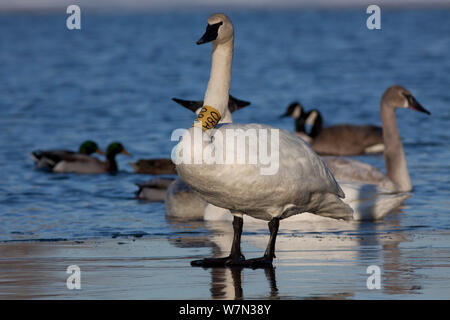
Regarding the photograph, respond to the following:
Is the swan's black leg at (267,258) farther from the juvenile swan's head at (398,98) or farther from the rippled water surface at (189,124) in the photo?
the juvenile swan's head at (398,98)

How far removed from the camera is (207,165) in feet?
24.6

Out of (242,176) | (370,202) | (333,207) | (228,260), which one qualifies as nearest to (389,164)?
(370,202)

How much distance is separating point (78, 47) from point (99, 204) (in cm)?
4744

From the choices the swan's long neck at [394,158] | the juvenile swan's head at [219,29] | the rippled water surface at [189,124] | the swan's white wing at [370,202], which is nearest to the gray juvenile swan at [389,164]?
the swan's long neck at [394,158]

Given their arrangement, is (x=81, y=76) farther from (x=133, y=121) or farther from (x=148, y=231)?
(x=148, y=231)

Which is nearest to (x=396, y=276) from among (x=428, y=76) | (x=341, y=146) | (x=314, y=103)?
(x=341, y=146)

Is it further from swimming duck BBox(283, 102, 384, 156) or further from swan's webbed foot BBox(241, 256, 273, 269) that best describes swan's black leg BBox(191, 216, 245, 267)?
swimming duck BBox(283, 102, 384, 156)

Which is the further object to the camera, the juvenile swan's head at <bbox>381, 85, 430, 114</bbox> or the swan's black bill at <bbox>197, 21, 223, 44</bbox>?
the juvenile swan's head at <bbox>381, 85, 430, 114</bbox>

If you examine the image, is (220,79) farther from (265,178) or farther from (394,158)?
(394,158)

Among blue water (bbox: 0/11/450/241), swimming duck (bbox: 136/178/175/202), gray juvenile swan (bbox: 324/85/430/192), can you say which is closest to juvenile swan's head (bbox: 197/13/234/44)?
blue water (bbox: 0/11/450/241)

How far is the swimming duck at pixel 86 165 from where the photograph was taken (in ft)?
51.0

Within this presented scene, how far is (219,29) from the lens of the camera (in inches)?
330

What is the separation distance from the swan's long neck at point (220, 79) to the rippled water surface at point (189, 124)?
1419mm

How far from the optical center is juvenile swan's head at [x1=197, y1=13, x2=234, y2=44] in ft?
27.2
